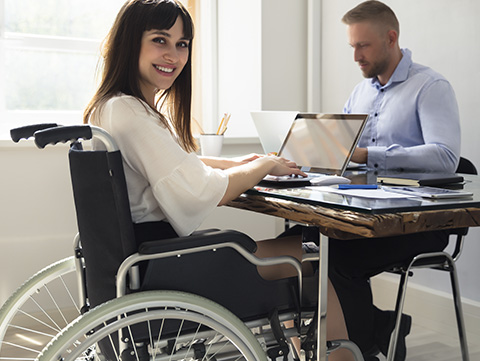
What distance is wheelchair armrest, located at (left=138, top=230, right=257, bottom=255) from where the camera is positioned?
1158 mm

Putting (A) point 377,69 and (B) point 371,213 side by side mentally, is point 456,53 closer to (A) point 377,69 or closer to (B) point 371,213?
(A) point 377,69

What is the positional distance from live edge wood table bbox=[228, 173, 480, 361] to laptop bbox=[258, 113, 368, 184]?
1.03 feet

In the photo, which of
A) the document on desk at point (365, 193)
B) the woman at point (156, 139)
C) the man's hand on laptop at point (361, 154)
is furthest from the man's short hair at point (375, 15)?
the document on desk at point (365, 193)

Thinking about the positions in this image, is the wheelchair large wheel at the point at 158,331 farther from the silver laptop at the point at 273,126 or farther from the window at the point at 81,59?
the window at the point at 81,59

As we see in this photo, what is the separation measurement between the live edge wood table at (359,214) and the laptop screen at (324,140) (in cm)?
35

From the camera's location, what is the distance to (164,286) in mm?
1216

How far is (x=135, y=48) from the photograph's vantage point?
1447 mm

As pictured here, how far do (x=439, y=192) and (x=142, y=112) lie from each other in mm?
667

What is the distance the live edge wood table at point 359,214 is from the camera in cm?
108

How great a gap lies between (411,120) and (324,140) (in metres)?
0.57

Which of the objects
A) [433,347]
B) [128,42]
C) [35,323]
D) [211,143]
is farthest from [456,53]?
[35,323]

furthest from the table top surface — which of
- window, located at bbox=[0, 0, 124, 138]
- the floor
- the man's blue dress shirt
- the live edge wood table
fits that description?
window, located at bbox=[0, 0, 124, 138]

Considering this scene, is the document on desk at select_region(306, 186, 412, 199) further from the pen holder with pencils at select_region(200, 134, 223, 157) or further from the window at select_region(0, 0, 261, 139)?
the window at select_region(0, 0, 261, 139)

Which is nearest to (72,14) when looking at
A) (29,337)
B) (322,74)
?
(322,74)
